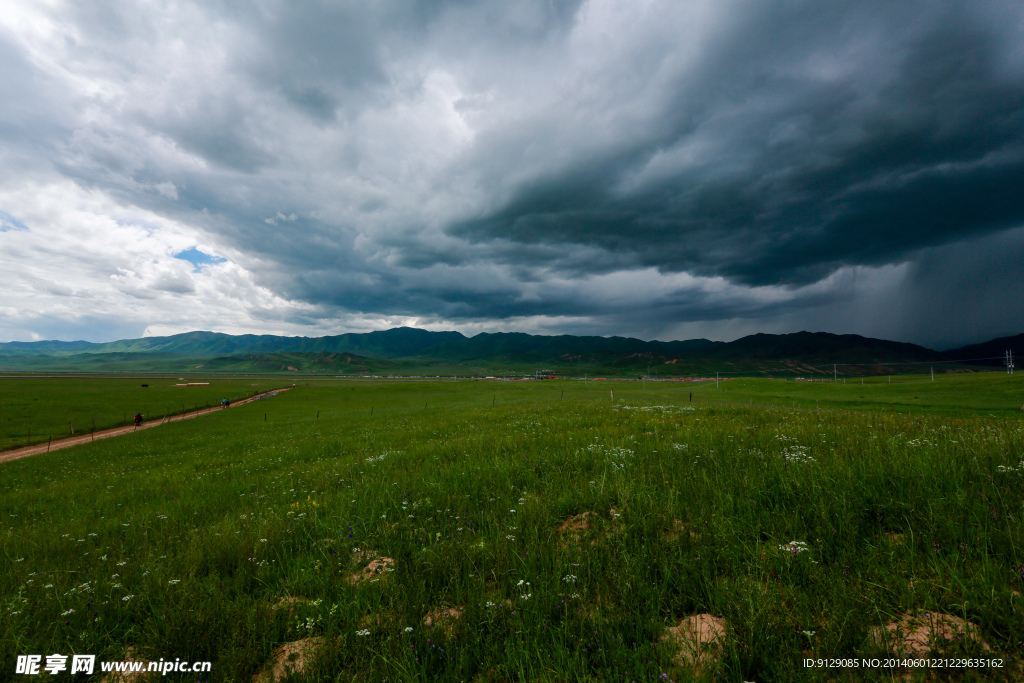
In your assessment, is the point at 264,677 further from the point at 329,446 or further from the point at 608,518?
the point at 329,446

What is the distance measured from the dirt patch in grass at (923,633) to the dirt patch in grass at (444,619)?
3739mm

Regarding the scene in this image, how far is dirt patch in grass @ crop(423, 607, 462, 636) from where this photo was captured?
3.90 metres

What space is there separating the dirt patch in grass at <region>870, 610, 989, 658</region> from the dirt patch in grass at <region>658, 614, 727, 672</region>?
1.20 metres

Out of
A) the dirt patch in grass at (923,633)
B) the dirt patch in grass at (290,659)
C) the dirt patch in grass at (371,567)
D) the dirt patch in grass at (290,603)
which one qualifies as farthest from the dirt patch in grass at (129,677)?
the dirt patch in grass at (923,633)

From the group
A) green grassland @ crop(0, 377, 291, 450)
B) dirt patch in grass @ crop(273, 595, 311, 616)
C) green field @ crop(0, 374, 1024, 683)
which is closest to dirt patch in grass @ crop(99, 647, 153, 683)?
green field @ crop(0, 374, 1024, 683)

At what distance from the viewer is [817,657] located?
315cm

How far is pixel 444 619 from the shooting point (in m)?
4.08

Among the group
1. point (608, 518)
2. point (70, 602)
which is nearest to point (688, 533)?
point (608, 518)

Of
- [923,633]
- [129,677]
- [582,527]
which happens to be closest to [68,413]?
[129,677]

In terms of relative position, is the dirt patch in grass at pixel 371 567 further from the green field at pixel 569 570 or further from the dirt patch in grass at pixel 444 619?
the dirt patch in grass at pixel 444 619

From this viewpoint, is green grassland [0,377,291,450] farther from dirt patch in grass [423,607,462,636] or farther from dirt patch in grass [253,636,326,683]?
dirt patch in grass [423,607,462,636]

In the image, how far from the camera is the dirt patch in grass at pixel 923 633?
3012 millimetres

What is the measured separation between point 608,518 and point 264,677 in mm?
4650

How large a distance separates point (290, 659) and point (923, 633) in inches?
228
